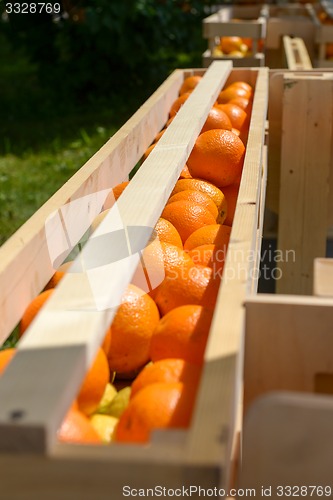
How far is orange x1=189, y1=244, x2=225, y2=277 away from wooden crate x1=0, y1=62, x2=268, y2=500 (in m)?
0.16

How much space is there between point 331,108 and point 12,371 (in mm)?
2445

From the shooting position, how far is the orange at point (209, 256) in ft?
5.36

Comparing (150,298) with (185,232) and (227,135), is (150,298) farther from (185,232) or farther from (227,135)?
(227,135)

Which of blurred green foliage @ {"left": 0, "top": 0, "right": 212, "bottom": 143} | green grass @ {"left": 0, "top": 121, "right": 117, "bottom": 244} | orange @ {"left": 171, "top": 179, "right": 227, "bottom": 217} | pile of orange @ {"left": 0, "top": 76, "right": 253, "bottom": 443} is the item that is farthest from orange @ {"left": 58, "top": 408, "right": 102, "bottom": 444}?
blurred green foliage @ {"left": 0, "top": 0, "right": 212, "bottom": 143}

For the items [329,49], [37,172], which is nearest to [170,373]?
[37,172]

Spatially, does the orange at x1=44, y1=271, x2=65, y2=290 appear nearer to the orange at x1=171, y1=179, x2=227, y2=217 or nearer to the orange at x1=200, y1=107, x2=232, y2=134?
the orange at x1=171, y1=179, x2=227, y2=217

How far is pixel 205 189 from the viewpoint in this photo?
2100 mm

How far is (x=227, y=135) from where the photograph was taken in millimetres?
2211

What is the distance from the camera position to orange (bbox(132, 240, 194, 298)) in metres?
1.58

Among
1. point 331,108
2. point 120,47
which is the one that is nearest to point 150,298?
point 331,108

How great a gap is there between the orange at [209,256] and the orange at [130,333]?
8.8 inches

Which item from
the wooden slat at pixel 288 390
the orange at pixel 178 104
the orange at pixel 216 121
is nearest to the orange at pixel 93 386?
the wooden slat at pixel 288 390

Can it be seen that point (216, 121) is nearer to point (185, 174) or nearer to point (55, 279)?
point (185, 174)

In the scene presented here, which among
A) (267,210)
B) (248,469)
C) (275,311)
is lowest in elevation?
(267,210)
